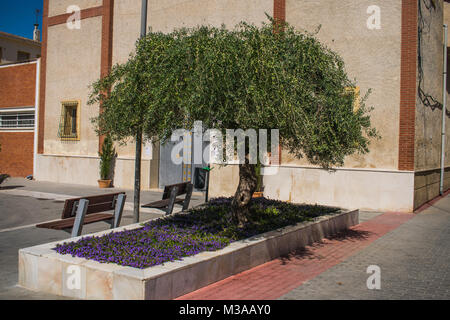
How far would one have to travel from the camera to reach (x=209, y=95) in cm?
500

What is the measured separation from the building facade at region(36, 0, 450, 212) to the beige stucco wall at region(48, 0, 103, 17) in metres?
0.14

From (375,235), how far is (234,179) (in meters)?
6.84

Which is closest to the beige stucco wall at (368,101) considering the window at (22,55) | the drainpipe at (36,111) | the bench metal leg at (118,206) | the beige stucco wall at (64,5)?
the bench metal leg at (118,206)

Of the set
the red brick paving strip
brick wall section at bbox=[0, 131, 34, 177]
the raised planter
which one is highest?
brick wall section at bbox=[0, 131, 34, 177]

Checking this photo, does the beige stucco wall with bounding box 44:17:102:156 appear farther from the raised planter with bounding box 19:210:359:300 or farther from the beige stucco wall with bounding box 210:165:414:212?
the raised planter with bounding box 19:210:359:300

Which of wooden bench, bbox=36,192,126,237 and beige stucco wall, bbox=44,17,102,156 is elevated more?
beige stucco wall, bbox=44,17,102,156

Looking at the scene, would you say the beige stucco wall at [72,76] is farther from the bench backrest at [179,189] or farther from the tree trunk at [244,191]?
the tree trunk at [244,191]

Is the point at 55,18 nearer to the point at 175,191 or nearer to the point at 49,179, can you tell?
the point at 49,179

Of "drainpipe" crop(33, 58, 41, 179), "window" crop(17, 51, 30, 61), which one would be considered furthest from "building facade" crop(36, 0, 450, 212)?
"window" crop(17, 51, 30, 61)

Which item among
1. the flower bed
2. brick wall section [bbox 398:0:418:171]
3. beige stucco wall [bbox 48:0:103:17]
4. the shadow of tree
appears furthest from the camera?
beige stucco wall [bbox 48:0:103:17]

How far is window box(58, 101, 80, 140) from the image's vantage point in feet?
62.3

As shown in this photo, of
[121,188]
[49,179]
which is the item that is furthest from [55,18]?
[121,188]

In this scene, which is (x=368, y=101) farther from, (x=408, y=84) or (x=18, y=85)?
(x=18, y=85)

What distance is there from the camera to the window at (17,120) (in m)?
21.0
